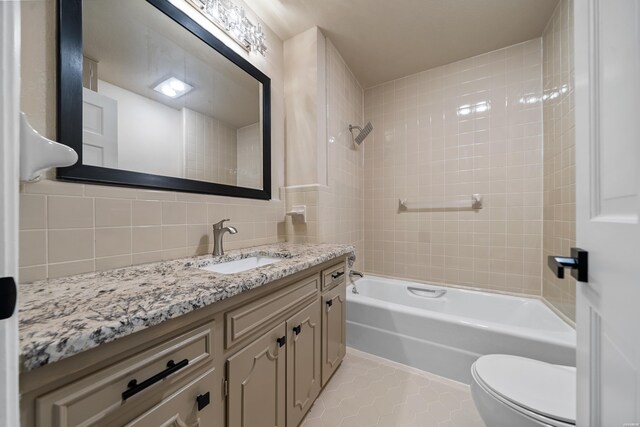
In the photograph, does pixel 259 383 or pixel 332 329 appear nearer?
pixel 259 383

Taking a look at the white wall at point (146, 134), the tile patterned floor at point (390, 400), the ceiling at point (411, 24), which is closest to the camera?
the white wall at point (146, 134)

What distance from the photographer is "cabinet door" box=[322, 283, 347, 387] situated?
1.31m

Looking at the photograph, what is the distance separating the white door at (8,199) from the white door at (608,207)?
0.80m

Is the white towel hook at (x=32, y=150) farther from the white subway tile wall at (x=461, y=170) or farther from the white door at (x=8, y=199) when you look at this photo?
the white subway tile wall at (x=461, y=170)

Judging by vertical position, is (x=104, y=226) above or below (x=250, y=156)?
below

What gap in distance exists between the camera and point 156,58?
42.8 inches

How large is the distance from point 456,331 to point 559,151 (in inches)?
55.1

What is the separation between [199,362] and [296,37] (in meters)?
2.16

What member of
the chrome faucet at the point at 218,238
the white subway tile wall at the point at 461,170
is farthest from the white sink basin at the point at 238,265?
the white subway tile wall at the point at 461,170

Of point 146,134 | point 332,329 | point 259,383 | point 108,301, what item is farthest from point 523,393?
point 146,134

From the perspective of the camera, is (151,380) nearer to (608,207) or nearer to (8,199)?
(8,199)

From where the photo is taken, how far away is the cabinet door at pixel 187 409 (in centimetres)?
54

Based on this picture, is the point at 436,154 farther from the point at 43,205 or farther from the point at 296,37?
the point at 43,205

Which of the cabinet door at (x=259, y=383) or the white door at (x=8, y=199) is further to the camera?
the cabinet door at (x=259, y=383)
